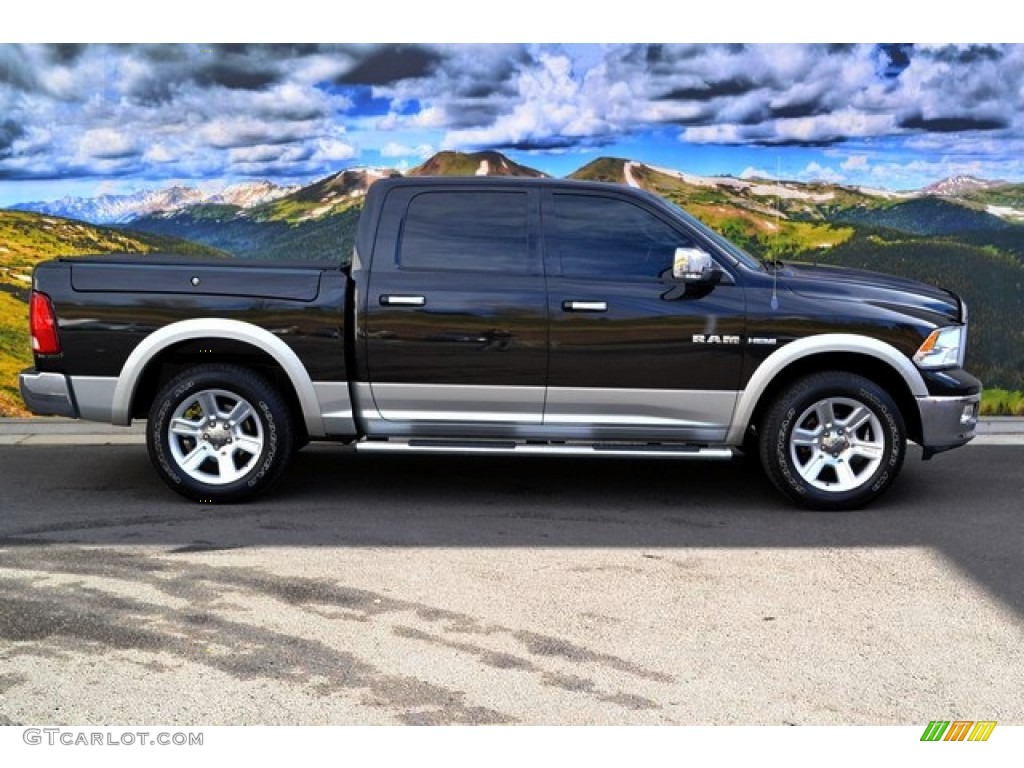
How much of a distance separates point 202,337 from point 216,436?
590 millimetres

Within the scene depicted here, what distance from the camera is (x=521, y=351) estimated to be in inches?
292

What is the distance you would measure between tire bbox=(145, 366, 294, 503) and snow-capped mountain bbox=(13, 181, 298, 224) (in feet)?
12.9

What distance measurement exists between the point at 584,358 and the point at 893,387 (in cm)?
187

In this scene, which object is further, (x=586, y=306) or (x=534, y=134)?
(x=534, y=134)

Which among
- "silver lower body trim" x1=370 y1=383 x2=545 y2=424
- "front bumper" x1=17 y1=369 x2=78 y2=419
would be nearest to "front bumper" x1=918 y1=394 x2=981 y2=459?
"silver lower body trim" x1=370 y1=383 x2=545 y2=424

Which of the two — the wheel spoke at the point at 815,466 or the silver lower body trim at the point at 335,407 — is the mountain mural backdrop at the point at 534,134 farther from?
the wheel spoke at the point at 815,466

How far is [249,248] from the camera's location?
11.5m

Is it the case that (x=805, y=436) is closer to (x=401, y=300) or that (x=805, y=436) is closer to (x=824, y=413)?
(x=824, y=413)

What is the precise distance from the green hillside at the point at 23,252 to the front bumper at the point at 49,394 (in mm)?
3488

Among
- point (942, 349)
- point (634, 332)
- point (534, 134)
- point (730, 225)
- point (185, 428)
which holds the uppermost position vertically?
point (534, 134)
